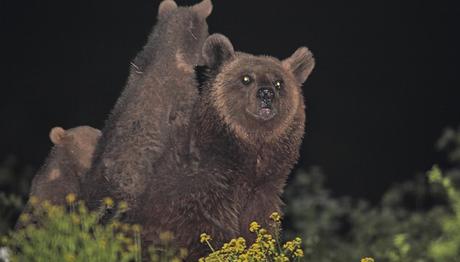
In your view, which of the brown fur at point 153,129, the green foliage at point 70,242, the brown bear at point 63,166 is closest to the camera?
the green foliage at point 70,242

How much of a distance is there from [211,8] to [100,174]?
1737 millimetres

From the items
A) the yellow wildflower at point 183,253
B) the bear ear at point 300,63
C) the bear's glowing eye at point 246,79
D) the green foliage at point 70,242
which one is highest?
the bear ear at point 300,63

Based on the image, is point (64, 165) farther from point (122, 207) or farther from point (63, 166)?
point (122, 207)

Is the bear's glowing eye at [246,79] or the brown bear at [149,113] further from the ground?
the bear's glowing eye at [246,79]

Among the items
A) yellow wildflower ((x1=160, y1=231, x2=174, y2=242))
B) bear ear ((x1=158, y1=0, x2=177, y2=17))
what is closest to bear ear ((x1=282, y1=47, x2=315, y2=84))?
bear ear ((x1=158, y1=0, x2=177, y2=17))

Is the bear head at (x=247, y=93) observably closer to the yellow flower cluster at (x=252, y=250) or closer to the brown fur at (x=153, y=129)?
the brown fur at (x=153, y=129)

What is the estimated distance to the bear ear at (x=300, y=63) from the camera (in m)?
6.74

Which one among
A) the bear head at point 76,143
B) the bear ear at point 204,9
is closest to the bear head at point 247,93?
the bear ear at point 204,9

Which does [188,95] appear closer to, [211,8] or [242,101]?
[242,101]

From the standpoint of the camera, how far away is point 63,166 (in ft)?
22.7

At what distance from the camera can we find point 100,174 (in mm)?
6441

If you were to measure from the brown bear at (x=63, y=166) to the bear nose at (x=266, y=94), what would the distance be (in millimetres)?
1652

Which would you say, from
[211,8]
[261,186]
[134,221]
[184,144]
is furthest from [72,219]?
[211,8]

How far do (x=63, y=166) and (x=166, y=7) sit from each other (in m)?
1.66
